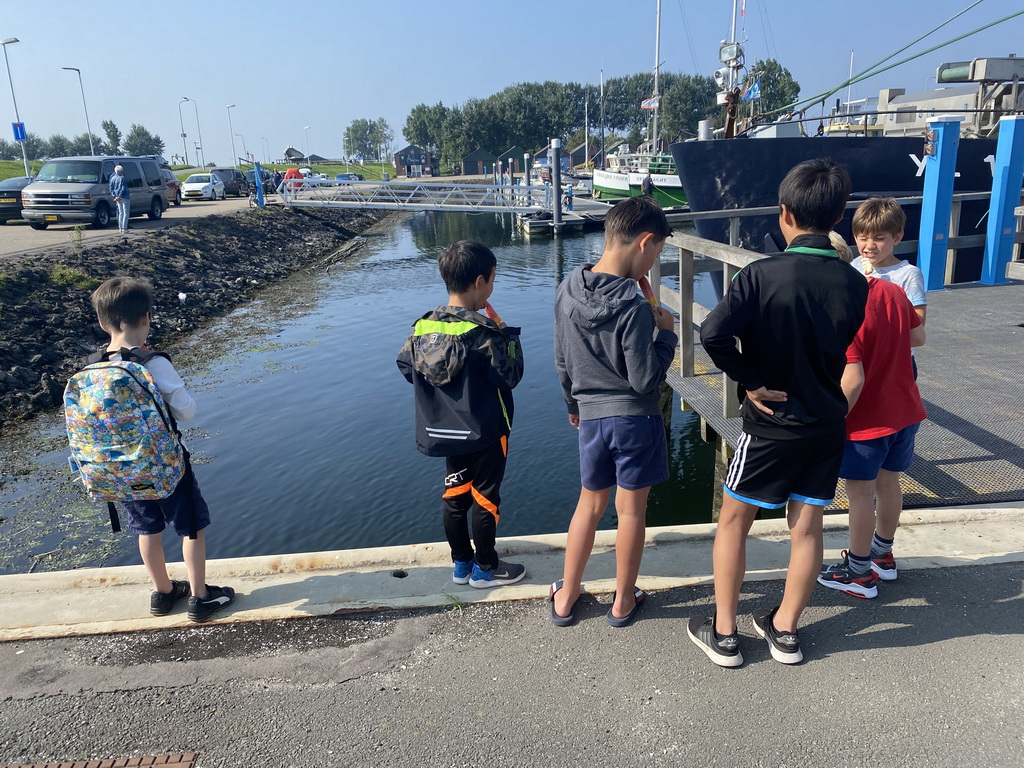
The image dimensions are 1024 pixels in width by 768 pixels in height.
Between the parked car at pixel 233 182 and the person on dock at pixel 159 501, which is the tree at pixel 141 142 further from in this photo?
the person on dock at pixel 159 501

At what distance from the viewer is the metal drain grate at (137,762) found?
7.72ft

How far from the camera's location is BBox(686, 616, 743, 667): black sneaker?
2.69m

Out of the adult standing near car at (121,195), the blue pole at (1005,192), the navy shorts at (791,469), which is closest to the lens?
the navy shorts at (791,469)

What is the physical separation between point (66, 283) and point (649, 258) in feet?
A: 45.1

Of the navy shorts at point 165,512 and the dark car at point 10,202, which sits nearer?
the navy shorts at point 165,512

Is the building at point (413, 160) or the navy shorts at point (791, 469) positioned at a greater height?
the building at point (413, 160)

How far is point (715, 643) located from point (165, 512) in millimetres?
2303

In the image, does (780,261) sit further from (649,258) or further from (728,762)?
(728,762)

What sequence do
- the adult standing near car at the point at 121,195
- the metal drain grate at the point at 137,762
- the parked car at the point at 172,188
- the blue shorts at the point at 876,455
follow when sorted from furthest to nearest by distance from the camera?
the parked car at the point at 172,188 < the adult standing near car at the point at 121,195 < the blue shorts at the point at 876,455 < the metal drain grate at the point at 137,762

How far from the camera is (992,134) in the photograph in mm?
13023

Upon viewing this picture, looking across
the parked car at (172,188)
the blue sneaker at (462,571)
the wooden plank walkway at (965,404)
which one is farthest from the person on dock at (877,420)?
the parked car at (172,188)

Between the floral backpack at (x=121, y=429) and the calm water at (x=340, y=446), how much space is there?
316 centimetres

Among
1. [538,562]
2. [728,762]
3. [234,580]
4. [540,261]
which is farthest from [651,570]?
[540,261]

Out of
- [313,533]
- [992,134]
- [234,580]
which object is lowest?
[313,533]
